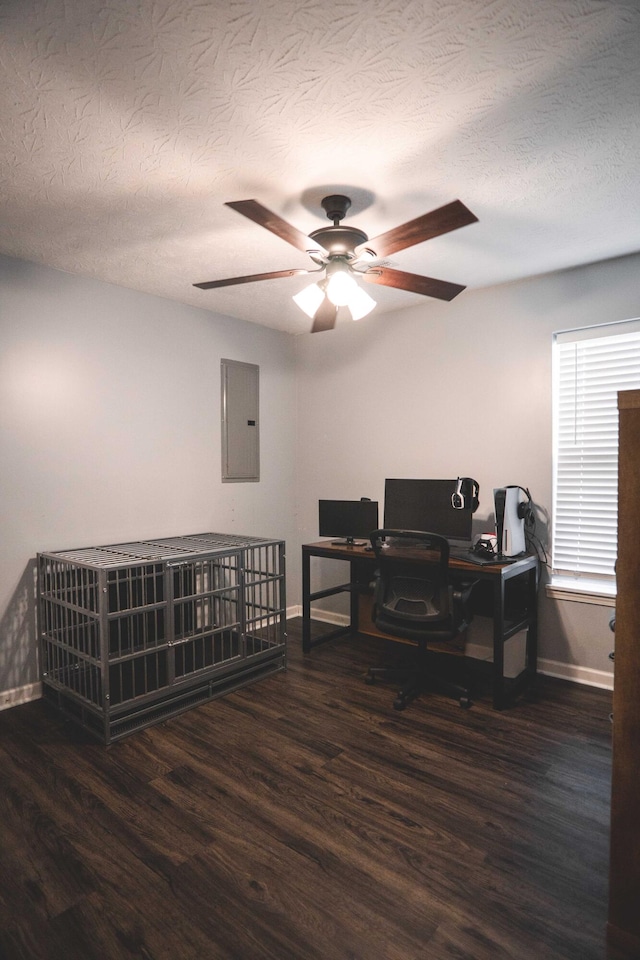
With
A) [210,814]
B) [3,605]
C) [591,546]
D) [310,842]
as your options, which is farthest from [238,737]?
[591,546]

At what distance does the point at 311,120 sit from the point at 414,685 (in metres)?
2.79

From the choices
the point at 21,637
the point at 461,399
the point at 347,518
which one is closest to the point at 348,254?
the point at 461,399

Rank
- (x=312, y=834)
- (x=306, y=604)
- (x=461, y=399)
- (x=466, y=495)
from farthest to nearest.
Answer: (x=306, y=604)
(x=461, y=399)
(x=466, y=495)
(x=312, y=834)

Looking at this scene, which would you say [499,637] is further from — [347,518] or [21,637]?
[21,637]

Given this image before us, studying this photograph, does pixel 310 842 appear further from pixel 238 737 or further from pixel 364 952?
pixel 238 737

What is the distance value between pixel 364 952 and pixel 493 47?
260cm

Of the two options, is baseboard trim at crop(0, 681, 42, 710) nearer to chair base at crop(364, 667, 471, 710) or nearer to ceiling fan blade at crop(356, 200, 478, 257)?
chair base at crop(364, 667, 471, 710)

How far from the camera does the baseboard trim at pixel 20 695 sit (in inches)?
116

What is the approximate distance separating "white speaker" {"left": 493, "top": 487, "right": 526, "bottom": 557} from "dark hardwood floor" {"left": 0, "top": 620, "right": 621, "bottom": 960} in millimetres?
893

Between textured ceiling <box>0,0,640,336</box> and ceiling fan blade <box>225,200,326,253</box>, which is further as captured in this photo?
ceiling fan blade <box>225,200,326,253</box>

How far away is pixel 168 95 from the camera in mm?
1731

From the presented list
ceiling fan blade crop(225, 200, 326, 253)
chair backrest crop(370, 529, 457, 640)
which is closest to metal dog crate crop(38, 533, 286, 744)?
chair backrest crop(370, 529, 457, 640)

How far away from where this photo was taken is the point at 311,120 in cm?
184

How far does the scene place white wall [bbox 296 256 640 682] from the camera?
3297 mm
